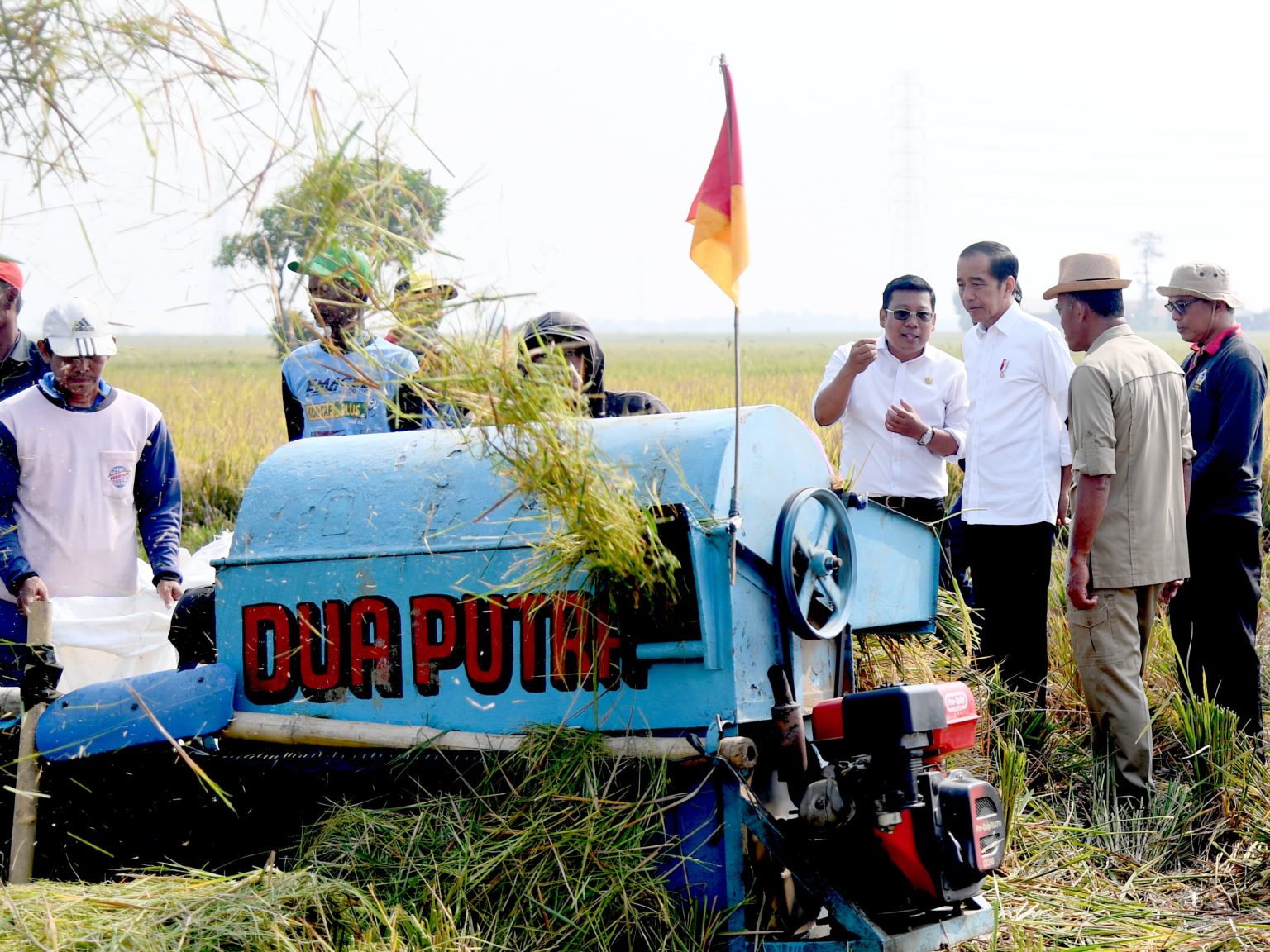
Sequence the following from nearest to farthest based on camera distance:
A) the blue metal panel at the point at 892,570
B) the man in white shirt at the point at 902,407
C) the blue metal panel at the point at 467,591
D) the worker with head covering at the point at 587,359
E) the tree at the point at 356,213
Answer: the tree at the point at 356,213 → the blue metal panel at the point at 467,591 → the blue metal panel at the point at 892,570 → the worker with head covering at the point at 587,359 → the man in white shirt at the point at 902,407

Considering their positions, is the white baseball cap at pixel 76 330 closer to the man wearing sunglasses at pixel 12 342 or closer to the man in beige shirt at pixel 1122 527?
the man wearing sunglasses at pixel 12 342

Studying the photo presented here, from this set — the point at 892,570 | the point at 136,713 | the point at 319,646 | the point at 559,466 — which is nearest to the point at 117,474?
the point at 136,713

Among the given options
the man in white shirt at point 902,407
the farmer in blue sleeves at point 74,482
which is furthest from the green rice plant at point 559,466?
the man in white shirt at point 902,407

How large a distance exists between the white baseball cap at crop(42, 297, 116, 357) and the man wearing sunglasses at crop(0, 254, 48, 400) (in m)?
0.69

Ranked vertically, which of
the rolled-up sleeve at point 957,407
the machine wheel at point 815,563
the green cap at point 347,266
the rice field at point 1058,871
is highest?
the green cap at point 347,266

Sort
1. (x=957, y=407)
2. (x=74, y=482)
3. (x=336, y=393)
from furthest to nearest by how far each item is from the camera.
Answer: (x=957, y=407), (x=336, y=393), (x=74, y=482)

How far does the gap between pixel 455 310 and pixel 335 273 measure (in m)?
0.29

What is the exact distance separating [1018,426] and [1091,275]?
2.29 ft

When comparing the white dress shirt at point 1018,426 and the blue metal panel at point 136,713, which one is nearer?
the blue metal panel at point 136,713

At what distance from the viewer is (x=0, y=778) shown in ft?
12.6

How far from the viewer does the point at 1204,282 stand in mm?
5191

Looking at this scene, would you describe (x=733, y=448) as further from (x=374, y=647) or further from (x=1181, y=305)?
(x=1181, y=305)

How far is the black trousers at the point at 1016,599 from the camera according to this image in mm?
4973

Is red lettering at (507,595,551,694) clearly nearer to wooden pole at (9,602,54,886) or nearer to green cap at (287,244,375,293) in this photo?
green cap at (287,244,375,293)
